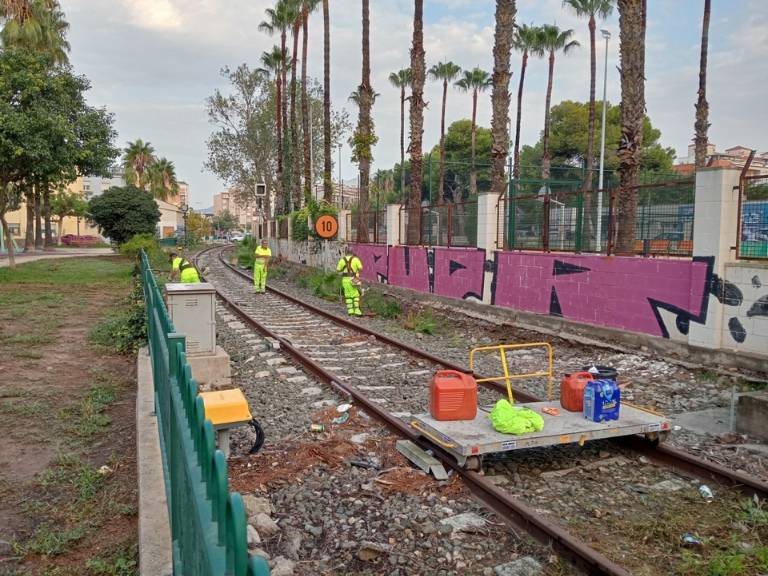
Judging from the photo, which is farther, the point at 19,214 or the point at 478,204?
the point at 19,214

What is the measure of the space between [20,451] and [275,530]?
9.39 feet

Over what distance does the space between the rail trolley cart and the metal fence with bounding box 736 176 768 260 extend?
453 cm

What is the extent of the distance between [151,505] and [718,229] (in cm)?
874

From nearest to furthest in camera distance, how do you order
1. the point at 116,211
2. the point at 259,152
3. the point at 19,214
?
the point at 116,211 → the point at 259,152 → the point at 19,214

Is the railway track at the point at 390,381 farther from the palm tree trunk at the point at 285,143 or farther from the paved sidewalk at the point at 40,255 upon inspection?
the palm tree trunk at the point at 285,143

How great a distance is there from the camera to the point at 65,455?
5582 millimetres

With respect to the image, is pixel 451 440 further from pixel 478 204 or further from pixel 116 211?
pixel 116 211

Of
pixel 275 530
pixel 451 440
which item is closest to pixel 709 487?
pixel 451 440

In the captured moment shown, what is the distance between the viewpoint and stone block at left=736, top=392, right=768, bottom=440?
6.28m

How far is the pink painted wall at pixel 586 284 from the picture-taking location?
33.1 feet

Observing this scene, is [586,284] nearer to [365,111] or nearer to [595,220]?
[595,220]

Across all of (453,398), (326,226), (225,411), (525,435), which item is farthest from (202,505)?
(326,226)

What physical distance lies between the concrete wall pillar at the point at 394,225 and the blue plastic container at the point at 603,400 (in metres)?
15.5

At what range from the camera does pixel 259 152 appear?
169 feet
